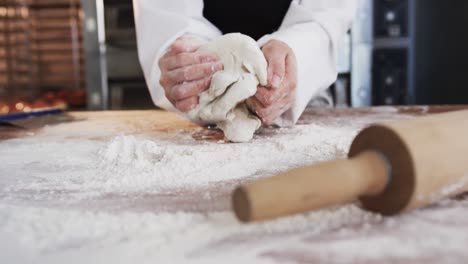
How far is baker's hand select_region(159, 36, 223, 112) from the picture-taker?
0.95 metres

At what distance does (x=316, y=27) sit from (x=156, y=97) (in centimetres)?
46

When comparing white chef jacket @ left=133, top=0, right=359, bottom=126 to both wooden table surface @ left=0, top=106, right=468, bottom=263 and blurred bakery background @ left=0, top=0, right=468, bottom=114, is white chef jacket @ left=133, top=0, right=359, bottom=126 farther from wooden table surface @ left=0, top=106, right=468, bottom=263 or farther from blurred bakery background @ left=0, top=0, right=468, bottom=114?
blurred bakery background @ left=0, top=0, right=468, bottom=114

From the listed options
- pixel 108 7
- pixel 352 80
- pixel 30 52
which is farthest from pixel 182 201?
pixel 30 52

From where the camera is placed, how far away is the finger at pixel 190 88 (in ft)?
3.13

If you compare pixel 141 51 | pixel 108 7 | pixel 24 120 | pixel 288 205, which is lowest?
pixel 24 120

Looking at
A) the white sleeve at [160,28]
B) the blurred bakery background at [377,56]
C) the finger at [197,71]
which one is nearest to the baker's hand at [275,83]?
the finger at [197,71]

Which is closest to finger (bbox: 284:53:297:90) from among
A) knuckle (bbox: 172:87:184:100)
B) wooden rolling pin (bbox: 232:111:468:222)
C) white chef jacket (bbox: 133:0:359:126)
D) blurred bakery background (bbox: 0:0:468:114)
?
white chef jacket (bbox: 133:0:359:126)

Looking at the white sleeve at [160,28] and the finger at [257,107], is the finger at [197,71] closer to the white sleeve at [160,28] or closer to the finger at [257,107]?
the finger at [257,107]

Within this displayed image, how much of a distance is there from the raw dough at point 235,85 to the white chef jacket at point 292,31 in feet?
0.61

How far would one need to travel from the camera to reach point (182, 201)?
0.56 metres

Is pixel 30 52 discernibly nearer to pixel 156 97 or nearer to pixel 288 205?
pixel 156 97

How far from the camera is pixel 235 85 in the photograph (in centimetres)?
93

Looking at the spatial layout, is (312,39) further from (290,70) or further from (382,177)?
(382,177)

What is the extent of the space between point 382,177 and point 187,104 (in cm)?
60
